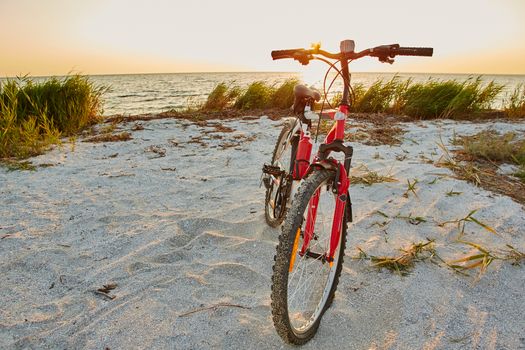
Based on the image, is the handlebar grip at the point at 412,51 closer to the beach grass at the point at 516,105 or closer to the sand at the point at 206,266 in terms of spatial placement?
the sand at the point at 206,266

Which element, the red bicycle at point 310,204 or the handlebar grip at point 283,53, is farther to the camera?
the handlebar grip at point 283,53

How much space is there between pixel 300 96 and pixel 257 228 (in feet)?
4.19

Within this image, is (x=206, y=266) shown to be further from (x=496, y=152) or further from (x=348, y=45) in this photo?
(x=496, y=152)

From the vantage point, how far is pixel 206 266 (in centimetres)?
251

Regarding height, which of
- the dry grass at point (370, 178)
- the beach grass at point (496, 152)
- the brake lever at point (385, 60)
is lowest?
the dry grass at point (370, 178)

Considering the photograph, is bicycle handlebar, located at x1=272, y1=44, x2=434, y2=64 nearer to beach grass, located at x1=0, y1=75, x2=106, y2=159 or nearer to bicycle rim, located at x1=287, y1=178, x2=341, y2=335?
bicycle rim, located at x1=287, y1=178, x2=341, y2=335

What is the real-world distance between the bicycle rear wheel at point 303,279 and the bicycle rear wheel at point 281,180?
309mm

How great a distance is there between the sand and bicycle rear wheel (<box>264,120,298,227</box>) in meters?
0.21

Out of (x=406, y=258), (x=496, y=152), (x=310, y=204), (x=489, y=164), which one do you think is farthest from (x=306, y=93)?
(x=496, y=152)

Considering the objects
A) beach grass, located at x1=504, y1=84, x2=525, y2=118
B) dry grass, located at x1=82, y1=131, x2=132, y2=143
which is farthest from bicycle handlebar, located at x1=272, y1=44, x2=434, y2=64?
beach grass, located at x1=504, y1=84, x2=525, y2=118

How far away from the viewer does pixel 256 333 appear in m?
1.90

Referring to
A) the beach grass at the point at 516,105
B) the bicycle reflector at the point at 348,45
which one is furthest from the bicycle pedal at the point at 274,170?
the beach grass at the point at 516,105

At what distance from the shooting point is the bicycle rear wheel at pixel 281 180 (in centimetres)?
255

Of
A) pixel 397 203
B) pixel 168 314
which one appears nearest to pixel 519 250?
pixel 397 203
